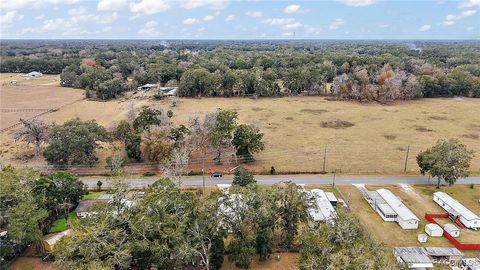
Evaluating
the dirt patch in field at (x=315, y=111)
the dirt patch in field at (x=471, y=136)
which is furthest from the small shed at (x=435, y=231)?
the dirt patch in field at (x=315, y=111)

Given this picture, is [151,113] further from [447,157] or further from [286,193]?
[447,157]

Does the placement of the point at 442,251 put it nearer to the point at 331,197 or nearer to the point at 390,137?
the point at 331,197

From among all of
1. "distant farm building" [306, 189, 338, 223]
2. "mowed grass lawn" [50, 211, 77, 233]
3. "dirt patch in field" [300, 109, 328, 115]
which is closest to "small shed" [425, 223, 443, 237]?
"distant farm building" [306, 189, 338, 223]

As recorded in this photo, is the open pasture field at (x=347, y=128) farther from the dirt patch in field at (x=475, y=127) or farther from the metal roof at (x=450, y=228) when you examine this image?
the metal roof at (x=450, y=228)

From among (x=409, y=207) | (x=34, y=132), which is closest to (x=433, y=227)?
(x=409, y=207)

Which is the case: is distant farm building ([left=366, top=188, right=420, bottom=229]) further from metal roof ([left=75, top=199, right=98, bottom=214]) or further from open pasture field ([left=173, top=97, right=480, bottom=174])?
metal roof ([left=75, top=199, right=98, bottom=214])
